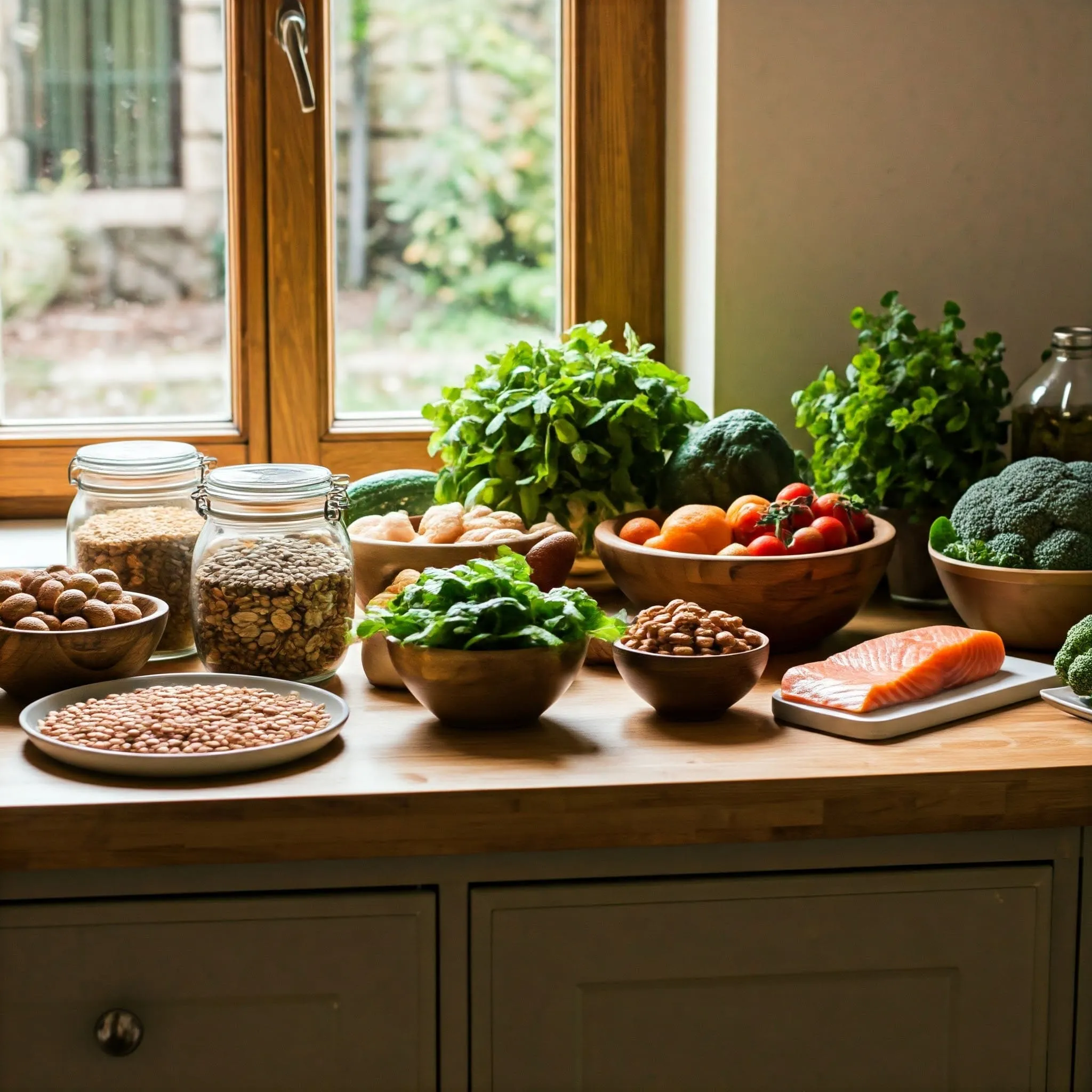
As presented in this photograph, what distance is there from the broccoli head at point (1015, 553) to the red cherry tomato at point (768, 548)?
0.23 metres

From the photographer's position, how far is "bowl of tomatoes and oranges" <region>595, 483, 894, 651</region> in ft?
4.60

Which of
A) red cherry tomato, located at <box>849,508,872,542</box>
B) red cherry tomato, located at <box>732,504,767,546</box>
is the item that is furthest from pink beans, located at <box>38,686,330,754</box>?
red cherry tomato, located at <box>849,508,872,542</box>

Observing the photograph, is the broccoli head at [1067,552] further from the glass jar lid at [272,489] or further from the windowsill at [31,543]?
the windowsill at [31,543]

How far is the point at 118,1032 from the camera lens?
1064 millimetres

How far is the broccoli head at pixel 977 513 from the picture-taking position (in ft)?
4.90

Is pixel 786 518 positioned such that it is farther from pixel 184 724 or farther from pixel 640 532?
pixel 184 724

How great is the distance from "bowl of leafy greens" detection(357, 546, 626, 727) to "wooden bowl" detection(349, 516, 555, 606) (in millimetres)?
208

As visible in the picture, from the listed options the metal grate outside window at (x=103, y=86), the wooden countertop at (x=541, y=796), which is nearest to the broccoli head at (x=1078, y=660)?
the wooden countertop at (x=541, y=796)

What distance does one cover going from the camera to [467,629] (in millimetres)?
1196

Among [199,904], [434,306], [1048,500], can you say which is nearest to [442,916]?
[199,904]

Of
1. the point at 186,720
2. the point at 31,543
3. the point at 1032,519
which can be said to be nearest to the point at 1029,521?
the point at 1032,519

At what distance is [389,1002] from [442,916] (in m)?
A: 0.08

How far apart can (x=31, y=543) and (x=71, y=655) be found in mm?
595

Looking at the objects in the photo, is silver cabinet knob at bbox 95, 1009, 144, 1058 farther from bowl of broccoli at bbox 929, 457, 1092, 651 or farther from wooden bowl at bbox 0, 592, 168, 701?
bowl of broccoli at bbox 929, 457, 1092, 651
